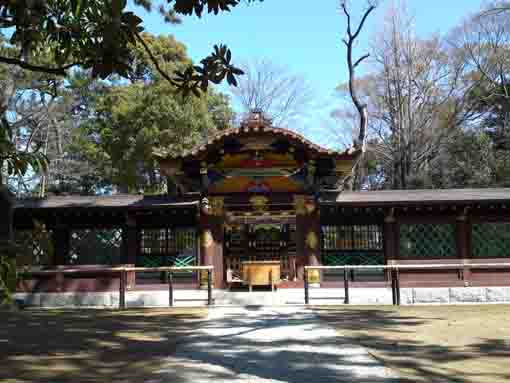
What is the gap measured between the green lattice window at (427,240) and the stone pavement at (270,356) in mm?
6259

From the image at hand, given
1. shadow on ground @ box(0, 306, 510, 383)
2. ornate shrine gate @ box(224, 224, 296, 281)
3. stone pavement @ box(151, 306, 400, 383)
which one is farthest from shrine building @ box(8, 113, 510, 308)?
stone pavement @ box(151, 306, 400, 383)

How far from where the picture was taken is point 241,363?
6.22 metres

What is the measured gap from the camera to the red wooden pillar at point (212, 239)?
1511cm

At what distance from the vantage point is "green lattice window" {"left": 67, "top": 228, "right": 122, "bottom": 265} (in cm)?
1552

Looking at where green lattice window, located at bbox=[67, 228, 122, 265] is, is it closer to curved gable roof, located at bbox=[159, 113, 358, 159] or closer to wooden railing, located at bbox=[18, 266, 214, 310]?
wooden railing, located at bbox=[18, 266, 214, 310]

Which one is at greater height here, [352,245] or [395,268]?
[352,245]

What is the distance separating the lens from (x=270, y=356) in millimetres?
6609

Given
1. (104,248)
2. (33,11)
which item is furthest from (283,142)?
(33,11)

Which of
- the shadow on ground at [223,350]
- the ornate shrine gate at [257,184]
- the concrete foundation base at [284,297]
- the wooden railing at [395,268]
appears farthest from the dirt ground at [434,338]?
the ornate shrine gate at [257,184]

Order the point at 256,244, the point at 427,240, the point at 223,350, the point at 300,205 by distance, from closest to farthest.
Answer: the point at 223,350 → the point at 427,240 → the point at 300,205 → the point at 256,244

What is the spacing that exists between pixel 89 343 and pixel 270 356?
3007 millimetres

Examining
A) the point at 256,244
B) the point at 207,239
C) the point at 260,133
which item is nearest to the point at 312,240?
the point at 256,244

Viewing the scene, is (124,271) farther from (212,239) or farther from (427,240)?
(427,240)

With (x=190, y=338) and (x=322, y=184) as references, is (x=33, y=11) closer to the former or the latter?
(x=190, y=338)
